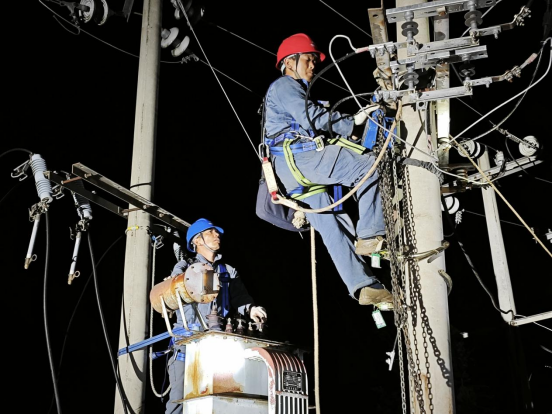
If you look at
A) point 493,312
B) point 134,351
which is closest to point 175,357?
point 134,351

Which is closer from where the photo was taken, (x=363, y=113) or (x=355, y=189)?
(x=355, y=189)

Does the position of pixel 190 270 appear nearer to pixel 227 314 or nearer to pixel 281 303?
pixel 227 314

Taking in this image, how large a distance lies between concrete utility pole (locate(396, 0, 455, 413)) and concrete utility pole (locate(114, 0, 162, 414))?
2.77 metres

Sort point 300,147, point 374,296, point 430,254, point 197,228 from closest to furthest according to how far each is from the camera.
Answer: point 430,254 < point 374,296 < point 300,147 < point 197,228

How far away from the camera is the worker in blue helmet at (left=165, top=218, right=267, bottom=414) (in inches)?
248


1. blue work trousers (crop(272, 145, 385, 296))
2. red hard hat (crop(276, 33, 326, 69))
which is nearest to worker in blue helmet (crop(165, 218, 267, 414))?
blue work trousers (crop(272, 145, 385, 296))

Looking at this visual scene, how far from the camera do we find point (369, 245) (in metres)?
5.25

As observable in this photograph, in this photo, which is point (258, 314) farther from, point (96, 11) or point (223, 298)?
point (96, 11)

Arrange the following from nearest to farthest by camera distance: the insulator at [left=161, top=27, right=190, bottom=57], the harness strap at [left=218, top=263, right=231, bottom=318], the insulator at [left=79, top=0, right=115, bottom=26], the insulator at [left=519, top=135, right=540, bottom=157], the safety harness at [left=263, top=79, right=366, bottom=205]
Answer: the safety harness at [left=263, top=79, right=366, bottom=205] < the harness strap at [left=218, top=263, right=231, bottom=318] < the insulator at [left=79, top=0, right=115, bottom=26] < the insulator at [left=161, top=27, right=190, bottom=57] < the insulator at [left=519, top=135, right=540, bottom=157]

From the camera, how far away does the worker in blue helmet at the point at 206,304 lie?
6287mm

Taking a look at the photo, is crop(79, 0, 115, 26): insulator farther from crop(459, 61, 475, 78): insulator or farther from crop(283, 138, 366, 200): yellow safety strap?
crop(459, 61, 475, 78): insulator

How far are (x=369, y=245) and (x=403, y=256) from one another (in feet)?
2.30

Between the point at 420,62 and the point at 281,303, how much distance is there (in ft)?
40.4

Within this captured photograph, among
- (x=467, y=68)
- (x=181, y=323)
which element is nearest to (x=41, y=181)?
(x=181, y=323)
